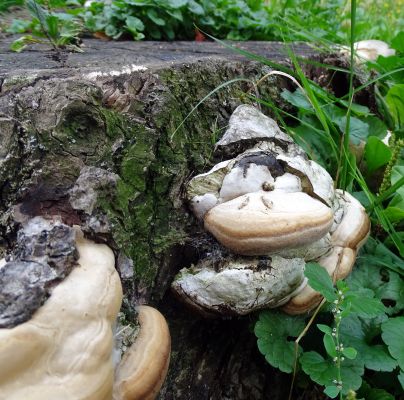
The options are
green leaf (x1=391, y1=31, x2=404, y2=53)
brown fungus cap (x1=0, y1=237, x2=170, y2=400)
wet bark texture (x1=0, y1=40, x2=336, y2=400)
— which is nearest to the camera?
brown fungus cap (x1=0, y1=237, x2=170, y2=400)

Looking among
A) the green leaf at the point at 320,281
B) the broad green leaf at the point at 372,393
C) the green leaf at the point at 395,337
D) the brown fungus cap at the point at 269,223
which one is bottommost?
the broad green leaf at the point at 372,393

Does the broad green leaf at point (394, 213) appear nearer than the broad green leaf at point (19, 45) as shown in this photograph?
Yes

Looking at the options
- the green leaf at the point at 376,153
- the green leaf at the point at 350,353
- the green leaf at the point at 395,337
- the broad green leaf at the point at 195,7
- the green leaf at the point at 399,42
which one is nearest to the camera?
the green leaf at the point at 350,353

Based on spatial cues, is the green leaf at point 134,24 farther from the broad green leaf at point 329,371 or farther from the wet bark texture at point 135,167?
the broad green leaf at point 329,371

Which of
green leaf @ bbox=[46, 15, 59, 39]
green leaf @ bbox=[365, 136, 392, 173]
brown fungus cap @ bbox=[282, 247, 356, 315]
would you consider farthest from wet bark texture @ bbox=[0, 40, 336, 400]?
Answer: green leaf @ bbox=[365, 136, 392, 173]

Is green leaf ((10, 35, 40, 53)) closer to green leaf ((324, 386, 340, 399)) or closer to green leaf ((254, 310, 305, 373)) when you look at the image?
green leaf ((254, 310, 305, 373))

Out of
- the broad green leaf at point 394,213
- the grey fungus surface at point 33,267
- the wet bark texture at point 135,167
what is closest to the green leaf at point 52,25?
the wet bark texture at point 135,167

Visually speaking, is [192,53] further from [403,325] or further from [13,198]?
[403,325]
